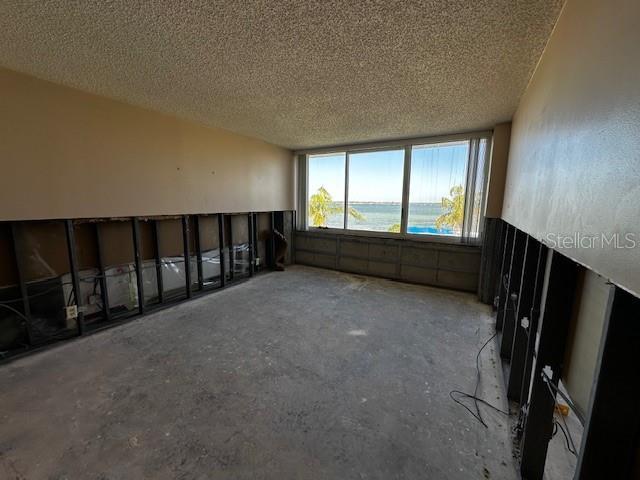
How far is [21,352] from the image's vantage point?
94.1 inches

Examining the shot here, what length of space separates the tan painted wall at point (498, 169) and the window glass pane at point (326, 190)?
2.60 metres

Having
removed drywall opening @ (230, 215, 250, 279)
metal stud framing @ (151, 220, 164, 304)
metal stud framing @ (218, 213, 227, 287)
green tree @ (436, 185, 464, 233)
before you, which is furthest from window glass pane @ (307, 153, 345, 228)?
metal stud framing @ (151, 220, 164, 304)

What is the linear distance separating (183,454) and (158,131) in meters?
3.41

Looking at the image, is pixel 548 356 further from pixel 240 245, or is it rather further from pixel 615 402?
pixel 240 245

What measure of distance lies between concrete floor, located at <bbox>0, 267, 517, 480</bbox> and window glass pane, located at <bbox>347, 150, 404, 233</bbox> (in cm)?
223

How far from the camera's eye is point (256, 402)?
188 centimetres

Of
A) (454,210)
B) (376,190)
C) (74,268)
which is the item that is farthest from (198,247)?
(454,210)

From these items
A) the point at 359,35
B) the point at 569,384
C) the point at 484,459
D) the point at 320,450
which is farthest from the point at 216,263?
the point at 569,384

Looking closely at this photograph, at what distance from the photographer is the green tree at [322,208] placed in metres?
5.54

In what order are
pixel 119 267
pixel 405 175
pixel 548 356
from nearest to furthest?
pixel 548 356 < pixel 119 267 < pixel 405 175

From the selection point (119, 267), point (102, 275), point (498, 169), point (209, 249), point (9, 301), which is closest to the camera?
point (9, 301)

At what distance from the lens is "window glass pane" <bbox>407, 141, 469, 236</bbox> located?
4.19 m

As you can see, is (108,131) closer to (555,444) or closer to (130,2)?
(130,2)

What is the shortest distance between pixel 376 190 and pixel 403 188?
1.73 ft
